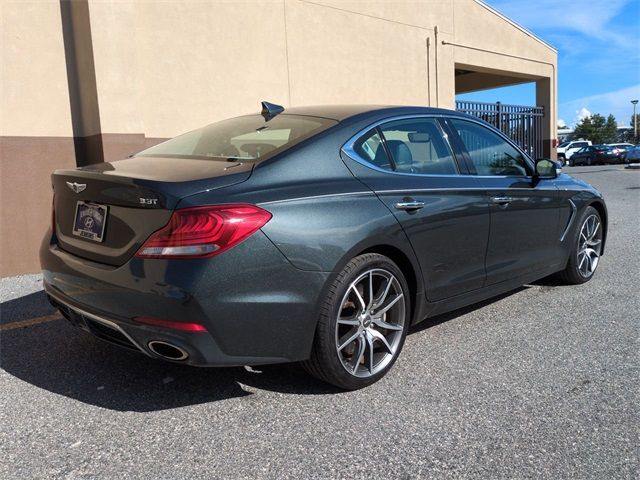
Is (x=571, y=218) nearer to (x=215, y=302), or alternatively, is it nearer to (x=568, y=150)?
(x=215, y=302)

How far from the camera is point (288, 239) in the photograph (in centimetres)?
287

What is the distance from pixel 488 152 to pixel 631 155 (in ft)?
120

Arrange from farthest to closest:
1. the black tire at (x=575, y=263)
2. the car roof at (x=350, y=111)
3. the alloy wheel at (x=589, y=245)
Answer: the alloy wheel at (x=589, y=245), the black tire at (x=575, y=263), the car roof at (x=350, y=111)

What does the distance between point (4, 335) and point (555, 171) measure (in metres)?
4.39

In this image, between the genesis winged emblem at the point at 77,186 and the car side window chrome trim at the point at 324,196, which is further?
the genesis winged emblem at the point at 77,186

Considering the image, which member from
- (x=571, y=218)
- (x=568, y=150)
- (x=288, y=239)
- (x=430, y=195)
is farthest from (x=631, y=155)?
(x=288, y=239)

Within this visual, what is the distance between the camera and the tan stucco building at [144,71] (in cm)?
643

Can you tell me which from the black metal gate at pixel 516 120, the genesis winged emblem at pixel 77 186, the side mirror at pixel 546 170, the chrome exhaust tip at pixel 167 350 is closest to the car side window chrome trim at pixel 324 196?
the chrome exhaust tip at pixel 167 350

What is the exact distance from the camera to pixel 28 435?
112 inches

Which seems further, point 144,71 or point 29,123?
point 144,71

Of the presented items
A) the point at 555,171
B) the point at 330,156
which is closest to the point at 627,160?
the point at 555,171

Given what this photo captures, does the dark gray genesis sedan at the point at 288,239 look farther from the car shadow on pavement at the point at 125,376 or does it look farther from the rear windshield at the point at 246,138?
the car shadow on pavement at the point at 125,376

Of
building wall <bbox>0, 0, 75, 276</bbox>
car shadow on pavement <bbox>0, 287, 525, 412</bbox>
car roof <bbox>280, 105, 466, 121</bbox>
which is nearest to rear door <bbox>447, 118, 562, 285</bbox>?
car roof <bbox>280, 105, 466, 121</bbox>

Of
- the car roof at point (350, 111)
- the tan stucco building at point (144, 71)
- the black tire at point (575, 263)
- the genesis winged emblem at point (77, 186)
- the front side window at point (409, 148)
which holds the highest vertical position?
the tan stucco building at point (144, 71)
